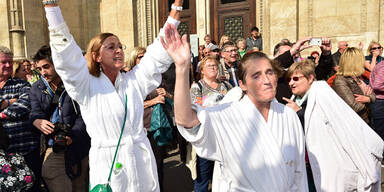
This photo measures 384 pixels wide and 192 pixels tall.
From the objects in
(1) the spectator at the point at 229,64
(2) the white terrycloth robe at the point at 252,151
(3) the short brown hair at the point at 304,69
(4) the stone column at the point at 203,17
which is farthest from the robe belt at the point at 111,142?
(4) the stone column at the point at 203,17

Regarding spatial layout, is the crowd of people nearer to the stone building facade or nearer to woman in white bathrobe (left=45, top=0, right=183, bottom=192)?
woman in white bathrobe (left=45, top=0, right=183, bottom=192)

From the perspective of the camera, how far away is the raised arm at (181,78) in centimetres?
161

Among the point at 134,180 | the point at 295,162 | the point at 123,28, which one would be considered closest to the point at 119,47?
the point at 134,180

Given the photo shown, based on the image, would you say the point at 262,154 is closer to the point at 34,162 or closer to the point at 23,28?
the point at 34,162

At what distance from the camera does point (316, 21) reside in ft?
31.1

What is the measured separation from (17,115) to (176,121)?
2.66 meters

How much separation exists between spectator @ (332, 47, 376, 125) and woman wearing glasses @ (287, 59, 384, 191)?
156 cm

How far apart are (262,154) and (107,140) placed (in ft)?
3.69

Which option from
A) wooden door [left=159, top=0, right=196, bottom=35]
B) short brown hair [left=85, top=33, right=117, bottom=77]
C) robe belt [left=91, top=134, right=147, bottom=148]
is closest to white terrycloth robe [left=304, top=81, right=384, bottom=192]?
robe belt [left=91, top=134, right=147, bottom=148]

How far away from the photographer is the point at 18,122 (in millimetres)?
3711

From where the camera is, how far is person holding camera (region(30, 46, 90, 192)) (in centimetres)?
321

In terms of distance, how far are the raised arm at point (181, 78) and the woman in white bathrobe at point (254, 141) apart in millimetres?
82

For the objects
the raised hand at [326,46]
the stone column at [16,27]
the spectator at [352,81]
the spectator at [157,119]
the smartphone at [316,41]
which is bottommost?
the spectator at [157,119]

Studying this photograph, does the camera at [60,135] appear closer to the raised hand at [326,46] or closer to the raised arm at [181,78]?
the raised arm at [181,78]
